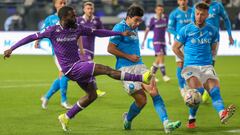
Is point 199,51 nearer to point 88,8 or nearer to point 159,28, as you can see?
point 88,8

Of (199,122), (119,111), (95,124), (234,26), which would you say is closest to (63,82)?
(119,111)

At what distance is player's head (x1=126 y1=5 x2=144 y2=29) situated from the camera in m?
9.48

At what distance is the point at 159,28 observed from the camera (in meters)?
19.6

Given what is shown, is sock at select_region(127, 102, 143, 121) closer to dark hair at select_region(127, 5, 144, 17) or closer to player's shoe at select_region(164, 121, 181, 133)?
player's shoe at select_region(164, 121, 181, 133)

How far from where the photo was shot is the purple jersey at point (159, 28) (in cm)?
1931

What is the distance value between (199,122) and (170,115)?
91 cm

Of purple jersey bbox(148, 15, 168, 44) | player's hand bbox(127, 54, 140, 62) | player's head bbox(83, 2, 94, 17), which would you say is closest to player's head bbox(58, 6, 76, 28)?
player's hand bbox(127, 54, 140, 62)

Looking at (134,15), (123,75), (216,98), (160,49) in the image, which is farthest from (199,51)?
(160,49)

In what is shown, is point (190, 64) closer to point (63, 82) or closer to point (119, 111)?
point (119, 111)

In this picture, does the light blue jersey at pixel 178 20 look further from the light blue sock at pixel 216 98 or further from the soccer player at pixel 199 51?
the light blue sock at pixel 216 98

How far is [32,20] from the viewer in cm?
3061

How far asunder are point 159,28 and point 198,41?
31.9 ft

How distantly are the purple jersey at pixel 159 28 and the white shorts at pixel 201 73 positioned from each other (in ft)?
30.8

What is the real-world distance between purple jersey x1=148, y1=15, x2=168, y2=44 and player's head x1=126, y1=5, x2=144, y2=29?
9.64m
